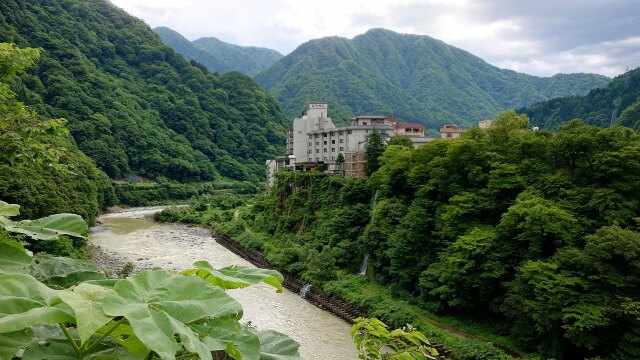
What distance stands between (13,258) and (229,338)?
0.81 meters

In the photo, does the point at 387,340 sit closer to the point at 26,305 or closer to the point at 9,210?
the point at 26,305

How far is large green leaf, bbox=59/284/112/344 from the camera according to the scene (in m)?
0.92

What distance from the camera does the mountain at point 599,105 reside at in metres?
60.2

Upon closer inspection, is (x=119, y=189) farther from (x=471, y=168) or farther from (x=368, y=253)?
(x=471, y=168)

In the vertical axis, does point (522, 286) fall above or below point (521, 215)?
below

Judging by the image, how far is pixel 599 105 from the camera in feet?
213

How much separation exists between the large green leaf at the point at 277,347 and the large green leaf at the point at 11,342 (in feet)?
2.24

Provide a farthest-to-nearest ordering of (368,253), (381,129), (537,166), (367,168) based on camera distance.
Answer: (381,129) < (367,168) < (368,253) < (537,166)

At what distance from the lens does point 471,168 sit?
19703 millimetres

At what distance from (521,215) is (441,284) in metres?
4.81

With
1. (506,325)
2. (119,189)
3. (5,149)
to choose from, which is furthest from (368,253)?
(119,189)


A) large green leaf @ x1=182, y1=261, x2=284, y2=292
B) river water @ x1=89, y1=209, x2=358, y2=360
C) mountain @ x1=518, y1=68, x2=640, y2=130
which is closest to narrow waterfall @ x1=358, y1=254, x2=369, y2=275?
river water @ x1=89, y1=209, x2=358, y2=360

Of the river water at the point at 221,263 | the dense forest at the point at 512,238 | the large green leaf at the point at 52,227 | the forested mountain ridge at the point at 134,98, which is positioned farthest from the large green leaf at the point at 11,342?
the forested mountain ridge at the point at 134,98

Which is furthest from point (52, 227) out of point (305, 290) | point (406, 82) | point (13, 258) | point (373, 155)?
point (406, 82)
